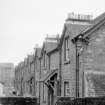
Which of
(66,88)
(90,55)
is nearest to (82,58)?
(90,55)

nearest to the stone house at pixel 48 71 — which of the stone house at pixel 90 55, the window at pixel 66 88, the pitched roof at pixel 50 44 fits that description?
the pitched roof at pixel 50 44

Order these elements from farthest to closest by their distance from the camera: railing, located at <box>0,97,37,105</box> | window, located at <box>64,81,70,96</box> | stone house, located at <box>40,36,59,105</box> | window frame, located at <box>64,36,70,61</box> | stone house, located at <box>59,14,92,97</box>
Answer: stone house, located at <box>40,36,59,105</box> < railing, located at <box>0,97,37,105</box> < window frame, located at <box>64,36,70,61</box> < window, located at <box>64,81,70,96</box> < stone house, located at <box>59,14,92,97</box>

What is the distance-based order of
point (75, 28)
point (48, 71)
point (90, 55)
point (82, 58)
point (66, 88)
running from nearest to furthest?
point (82, 58), point (90, 55), point (75, 28), point (66, 88), point (48, 71)

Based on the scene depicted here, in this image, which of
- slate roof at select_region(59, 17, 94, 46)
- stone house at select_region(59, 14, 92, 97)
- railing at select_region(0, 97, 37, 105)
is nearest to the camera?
stone house at select_region(59, 14, 92, 97)

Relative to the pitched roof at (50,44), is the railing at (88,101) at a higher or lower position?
lower

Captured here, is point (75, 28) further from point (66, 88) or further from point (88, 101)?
point (88, 101)

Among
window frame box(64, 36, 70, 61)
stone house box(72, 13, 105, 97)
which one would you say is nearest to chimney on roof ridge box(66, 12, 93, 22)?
window frame box(64, 36, 70, 61)

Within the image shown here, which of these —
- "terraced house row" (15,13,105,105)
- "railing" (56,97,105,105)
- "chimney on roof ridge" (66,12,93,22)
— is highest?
"chimney on roof ridge" (66,12,93,22)

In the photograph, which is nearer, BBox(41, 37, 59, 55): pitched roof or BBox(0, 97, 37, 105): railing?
BBox(0, 97, 37, 105): railing

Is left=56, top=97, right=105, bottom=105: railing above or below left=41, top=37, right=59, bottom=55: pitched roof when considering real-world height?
below

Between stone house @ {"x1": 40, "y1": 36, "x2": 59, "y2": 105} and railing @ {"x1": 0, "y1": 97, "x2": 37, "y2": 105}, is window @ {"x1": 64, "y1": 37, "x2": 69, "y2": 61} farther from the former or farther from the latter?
railing @ {"x1": 0, "y1": 97, "x2": 37, "y2": 105}

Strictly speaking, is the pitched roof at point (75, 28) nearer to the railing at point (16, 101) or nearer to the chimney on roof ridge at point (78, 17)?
the chimney on roof ridge at point (78, 17)

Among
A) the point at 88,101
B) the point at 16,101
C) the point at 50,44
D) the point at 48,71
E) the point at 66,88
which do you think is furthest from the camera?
the point at 50,44

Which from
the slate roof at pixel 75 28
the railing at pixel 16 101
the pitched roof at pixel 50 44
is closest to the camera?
the slate roof at pixel 75 28
